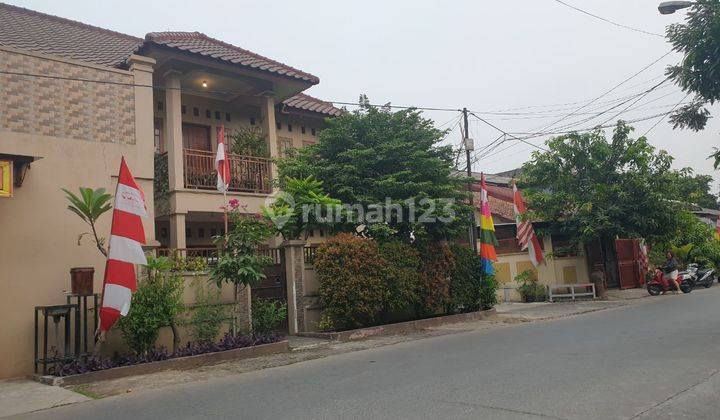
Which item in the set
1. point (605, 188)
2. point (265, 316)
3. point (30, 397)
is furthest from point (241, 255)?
point (605, 188)

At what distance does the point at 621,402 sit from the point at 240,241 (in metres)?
7.00

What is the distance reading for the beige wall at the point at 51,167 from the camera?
878 cm

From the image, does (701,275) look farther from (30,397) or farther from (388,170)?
(30,397)

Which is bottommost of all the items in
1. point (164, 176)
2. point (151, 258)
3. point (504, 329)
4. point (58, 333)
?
point (504, 329)

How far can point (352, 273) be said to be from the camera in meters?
11.9

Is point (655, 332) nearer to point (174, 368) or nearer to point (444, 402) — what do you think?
point (444, 402)

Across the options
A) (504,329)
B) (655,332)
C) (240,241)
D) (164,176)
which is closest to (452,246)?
(504,329)

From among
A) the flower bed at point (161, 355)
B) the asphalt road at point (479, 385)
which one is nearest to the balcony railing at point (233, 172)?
the flower bed at point (161, 355)

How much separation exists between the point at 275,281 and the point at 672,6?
9402 mm

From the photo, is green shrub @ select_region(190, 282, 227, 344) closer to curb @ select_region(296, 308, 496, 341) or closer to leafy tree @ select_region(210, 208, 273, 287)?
leafy tree @ select_region(210, 208, 273, 287)

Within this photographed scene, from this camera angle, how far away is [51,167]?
941cm

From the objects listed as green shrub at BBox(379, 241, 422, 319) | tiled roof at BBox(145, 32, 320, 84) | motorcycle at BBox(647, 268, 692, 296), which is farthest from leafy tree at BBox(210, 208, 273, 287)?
motorcycle at BBox(647, 268, 692, 296)

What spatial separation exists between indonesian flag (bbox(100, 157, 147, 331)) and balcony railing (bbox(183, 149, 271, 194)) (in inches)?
167

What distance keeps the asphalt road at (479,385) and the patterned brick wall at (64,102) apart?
524 cm
